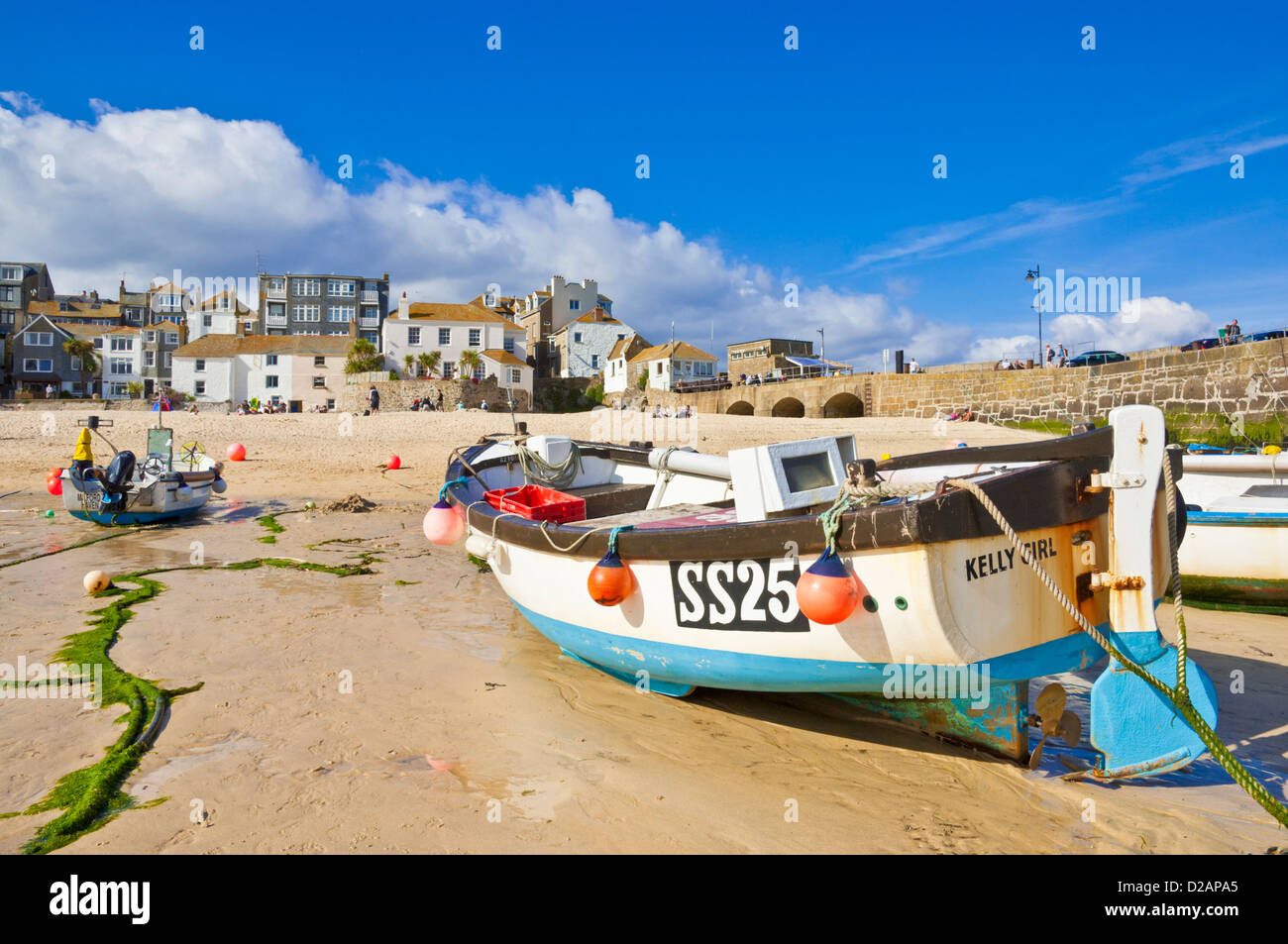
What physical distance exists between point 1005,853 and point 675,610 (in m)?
2.11

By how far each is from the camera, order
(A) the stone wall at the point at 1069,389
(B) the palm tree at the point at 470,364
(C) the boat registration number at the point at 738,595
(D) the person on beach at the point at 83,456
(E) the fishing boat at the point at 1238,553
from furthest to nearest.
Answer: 1. (B) the palm tree at the point at 470,364
2. (A) the stone wall at the point at 1069,389
3. (D) the person on beach at the point at 83,456
4. (E) the fishing boat at the point at 1238,553
5. (C) the boat registration number at the point at 738,595

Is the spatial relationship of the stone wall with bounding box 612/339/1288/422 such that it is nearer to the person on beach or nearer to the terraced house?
the person on beach

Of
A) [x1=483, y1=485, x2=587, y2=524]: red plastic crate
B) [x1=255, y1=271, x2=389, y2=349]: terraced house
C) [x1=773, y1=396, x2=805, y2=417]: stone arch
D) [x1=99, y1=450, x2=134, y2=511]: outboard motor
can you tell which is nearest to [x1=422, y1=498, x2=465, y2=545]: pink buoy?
[x1=483, y1=485, x2=587, y2=524]: red plastic crate

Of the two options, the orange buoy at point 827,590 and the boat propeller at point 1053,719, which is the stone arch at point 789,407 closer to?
the boat propeller at point 1053,719

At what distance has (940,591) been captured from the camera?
3650 mm

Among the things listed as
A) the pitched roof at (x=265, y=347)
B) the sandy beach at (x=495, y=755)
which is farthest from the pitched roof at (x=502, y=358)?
the sandy beach at (x=495, y=755)

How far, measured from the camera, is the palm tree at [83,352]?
57906 mm

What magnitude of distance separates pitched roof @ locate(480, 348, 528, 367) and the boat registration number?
46.0m

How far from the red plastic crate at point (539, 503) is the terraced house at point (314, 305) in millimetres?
56990

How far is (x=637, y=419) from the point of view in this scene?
33250 millimetres

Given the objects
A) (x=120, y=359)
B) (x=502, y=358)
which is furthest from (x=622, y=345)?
(x=120, y=359)

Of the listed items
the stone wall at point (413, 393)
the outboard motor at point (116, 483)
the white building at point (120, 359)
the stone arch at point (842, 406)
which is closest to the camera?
the outboard motor at point (116, 483)

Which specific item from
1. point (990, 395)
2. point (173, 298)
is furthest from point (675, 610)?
point (173, 298)

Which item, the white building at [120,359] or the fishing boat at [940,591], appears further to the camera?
the white building at [120,359]
